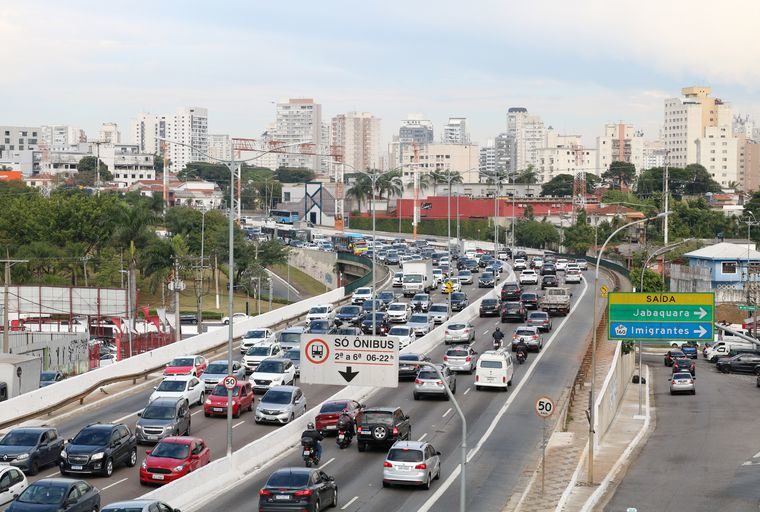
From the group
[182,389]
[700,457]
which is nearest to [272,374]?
[182,389]

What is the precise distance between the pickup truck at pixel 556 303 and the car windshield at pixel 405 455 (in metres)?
44.3

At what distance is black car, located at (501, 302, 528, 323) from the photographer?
238 feet

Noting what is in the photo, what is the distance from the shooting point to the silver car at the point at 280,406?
41188 mm

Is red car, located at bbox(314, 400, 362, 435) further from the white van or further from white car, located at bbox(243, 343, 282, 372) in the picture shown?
white car, located at bbox(243, 343, 282, 372)

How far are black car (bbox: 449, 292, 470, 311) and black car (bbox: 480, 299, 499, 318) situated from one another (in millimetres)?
1558

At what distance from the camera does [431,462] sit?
109ft

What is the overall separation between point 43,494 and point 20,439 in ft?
29.0

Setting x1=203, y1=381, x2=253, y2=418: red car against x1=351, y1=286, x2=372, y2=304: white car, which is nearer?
x1=203, y1=381, x2=253, y2=418: red car

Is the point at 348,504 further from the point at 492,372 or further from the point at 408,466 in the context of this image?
the point at 492,372

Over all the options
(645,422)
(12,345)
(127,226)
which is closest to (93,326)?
(12,345)

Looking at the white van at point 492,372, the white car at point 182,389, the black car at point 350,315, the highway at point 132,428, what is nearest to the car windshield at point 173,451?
the highway at point 132,428

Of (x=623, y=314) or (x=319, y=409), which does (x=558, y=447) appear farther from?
(x=319, y=409)

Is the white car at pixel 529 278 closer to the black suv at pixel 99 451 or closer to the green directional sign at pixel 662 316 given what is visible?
the green directional sign at pixel 662 316

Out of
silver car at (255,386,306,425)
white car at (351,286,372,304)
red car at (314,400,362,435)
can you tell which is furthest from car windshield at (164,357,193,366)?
white car at (351,286,372,304)
